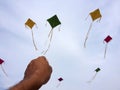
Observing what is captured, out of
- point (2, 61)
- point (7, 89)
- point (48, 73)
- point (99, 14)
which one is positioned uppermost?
point (7, 89)

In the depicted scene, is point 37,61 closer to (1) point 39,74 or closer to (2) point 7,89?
(1) point 39,74

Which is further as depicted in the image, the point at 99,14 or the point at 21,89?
the point at 99,14

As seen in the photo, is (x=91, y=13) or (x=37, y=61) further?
(x=91, y=13)

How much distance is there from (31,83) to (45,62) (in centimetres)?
31

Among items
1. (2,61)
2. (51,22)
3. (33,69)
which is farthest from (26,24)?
(33,69)

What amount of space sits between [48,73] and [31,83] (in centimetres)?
48

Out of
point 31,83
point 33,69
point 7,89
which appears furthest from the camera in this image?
point 33,69

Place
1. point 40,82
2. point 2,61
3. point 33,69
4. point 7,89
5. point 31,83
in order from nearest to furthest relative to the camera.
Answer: point 7,89 → point 31,83 → point 40,82 → point 33,69 → point 2,61

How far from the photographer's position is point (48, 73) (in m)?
2.23

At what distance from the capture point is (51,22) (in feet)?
22.7

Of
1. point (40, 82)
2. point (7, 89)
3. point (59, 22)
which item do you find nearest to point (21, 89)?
point (7, 89)

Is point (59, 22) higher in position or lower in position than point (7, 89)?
lower

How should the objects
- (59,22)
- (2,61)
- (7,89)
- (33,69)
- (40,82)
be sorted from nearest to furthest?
(7,89) < (40,82) < (33,69) < (59,22) < (2,61)

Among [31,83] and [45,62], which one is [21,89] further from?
[45,62]
